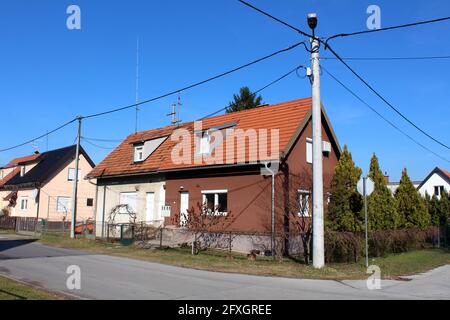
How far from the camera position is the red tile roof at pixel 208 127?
2186cm

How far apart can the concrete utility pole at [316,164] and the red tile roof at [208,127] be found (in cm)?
480

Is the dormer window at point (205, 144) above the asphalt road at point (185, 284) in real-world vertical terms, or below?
above

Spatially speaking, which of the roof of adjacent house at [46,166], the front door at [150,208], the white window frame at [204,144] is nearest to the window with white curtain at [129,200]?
the front door at [150,208]

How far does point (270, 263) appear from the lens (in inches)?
634

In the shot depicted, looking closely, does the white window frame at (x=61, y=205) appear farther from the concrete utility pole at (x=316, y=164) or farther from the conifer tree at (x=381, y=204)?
the concrete utility pole at (x=316, y=164)

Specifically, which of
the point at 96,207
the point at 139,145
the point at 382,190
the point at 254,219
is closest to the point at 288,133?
the point at 254,219

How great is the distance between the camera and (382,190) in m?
22.3

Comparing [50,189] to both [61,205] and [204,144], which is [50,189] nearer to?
[61,205]

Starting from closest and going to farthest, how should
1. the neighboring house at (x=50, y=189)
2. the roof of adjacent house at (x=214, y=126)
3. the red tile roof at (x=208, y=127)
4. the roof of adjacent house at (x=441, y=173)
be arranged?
the roof of adjacent house at (x=214, y=126)
the red tile roof at (x=208, y=127)
the neighboring house at (x=50, y=189)
the roof of adjacent house at (x=441, y=173)

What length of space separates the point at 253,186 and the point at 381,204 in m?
6.32

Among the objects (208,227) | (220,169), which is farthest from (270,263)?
(220,169)

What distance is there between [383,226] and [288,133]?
6.38 meters

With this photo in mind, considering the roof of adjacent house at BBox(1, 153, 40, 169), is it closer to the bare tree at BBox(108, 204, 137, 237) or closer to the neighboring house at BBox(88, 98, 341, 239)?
the neighboring house at BBox(88, 98, 341, 239)
